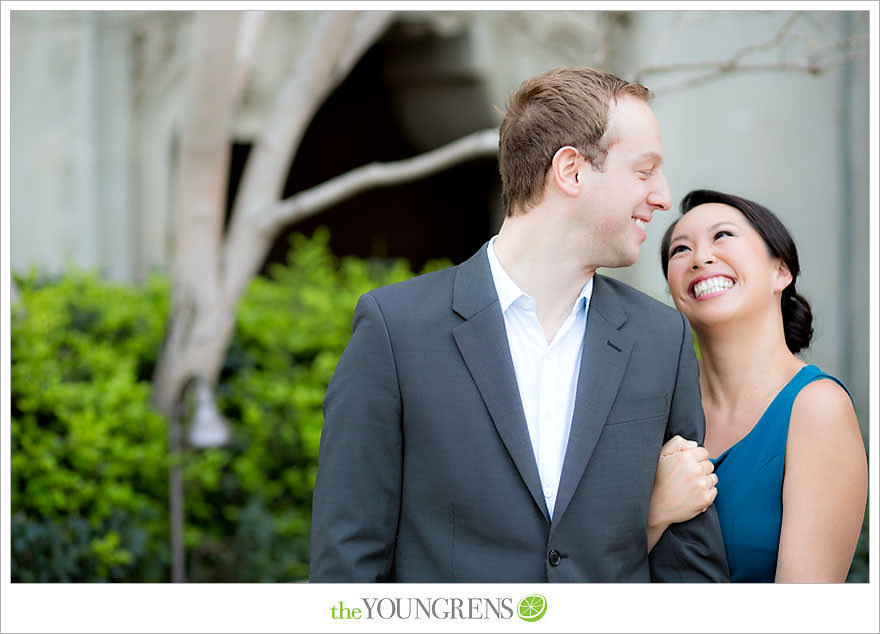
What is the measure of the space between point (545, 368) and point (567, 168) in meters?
0.41

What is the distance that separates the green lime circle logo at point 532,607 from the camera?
Result: 182cm

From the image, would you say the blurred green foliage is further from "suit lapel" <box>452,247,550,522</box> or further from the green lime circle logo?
"suit lapel" <box>452,247,550,522</box>

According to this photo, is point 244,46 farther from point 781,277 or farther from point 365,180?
point 781,277

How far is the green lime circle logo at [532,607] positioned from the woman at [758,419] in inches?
A: 11.2

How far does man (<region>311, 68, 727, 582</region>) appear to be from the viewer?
5.72 feet

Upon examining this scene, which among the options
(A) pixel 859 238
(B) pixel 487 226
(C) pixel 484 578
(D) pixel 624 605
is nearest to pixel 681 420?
(D) pixel 624 605

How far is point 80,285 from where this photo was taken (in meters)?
4.86

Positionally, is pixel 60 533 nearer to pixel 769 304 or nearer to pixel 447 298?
pixel 447 298

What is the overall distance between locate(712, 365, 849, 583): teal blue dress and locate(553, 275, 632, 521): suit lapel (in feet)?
1.46

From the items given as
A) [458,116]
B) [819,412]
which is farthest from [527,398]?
[458,116]

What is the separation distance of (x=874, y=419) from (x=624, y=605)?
37.0 inches

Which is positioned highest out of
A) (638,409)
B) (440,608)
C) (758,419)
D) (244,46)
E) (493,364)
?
(244,46)

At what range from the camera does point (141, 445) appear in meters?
3.95

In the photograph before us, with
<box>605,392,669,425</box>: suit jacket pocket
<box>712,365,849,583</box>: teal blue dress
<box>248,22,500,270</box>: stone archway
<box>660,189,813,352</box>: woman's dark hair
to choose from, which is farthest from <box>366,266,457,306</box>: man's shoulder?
<box>248,22,500,270</box>: stone archway
